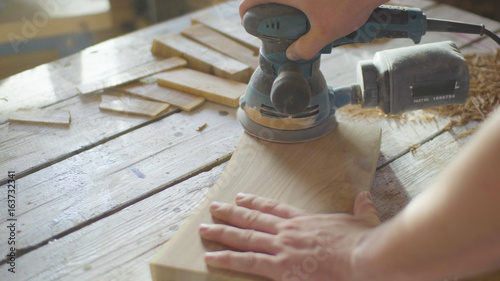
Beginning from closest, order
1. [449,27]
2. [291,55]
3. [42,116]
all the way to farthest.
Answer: [291,55]
[449,27]
[42,116]

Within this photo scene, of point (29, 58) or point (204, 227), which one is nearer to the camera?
point (204, 227)

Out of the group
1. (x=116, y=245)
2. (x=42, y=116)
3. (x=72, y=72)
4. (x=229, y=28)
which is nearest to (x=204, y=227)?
(x=116, y=245)

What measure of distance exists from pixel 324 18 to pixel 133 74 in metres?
0.73

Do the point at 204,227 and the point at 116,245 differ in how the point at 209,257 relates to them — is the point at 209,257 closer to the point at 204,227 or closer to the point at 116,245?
the point at 204,227

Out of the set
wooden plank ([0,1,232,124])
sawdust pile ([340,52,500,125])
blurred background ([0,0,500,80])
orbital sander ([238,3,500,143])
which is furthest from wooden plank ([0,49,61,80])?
sawdust pile ([340,52,500,125])

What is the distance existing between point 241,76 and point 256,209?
0.65m

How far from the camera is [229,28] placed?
1.69 metres

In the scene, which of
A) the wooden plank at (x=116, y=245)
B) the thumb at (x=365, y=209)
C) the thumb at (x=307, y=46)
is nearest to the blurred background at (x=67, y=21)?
the wooden plank at (x=116, y=245)

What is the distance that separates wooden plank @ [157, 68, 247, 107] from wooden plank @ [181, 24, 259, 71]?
0.42ft

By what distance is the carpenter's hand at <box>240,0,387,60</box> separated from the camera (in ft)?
3.11

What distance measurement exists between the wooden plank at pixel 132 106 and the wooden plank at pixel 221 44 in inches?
13.5

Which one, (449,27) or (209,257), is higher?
(449,27)

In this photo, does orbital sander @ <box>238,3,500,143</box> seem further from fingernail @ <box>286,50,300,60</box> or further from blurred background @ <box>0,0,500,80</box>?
blurred background @ <box>0,0,500,80</box>

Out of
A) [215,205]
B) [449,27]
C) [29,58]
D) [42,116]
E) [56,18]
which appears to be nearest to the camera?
[215,205]
